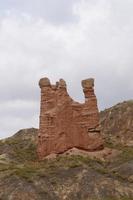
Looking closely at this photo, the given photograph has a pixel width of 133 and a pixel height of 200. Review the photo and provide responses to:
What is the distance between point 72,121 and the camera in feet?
268

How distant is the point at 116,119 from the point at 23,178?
3507 inches

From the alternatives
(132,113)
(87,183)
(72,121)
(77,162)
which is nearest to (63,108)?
(72,121)

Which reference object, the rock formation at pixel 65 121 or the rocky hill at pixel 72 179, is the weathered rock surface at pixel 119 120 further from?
the rocky hill at pixel 72 179

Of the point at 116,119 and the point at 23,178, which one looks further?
the point at 116,119

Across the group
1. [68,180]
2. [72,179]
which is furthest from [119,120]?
[68,180]

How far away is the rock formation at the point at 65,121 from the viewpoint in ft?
264

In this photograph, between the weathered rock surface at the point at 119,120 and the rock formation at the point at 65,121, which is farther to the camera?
the weathered rock surface at the point at 119,120

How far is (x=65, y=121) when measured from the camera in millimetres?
80875

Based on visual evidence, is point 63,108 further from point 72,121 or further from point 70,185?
point 70,185

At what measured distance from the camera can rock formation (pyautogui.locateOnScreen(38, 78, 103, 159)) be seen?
80.5 meters

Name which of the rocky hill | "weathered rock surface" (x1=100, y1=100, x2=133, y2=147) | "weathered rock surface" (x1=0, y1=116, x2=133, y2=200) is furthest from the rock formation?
"weathered rock surface" (x1=100, y1=100, x2=133, y2=147)

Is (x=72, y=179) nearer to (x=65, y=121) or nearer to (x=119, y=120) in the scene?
(x=65, y=121)

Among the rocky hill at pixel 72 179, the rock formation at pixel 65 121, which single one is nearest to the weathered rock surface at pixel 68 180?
the rocky hill at pixel 72 179

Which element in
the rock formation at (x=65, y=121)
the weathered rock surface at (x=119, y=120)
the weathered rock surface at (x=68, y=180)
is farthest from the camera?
the weathered rock surface at (x=119, y=120)
